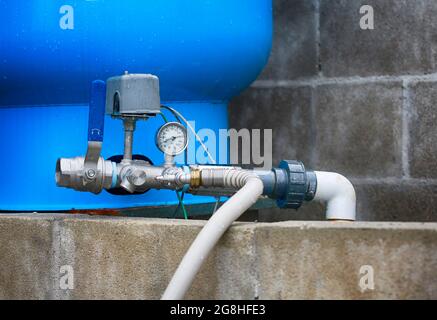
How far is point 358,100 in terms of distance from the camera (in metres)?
1.98

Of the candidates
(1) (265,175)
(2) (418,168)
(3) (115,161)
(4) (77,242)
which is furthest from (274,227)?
(2) (418,168)

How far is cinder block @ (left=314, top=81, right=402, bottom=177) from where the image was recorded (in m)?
1.94

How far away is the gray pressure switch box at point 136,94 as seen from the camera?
55.6 inches

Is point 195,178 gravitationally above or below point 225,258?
above

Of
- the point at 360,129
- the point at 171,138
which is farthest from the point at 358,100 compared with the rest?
the point at 171,138

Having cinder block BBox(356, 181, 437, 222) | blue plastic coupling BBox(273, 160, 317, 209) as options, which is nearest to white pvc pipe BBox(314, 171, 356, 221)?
blue plastic coupling BBox(273, 160, 317, 209)

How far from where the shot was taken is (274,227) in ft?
3.96

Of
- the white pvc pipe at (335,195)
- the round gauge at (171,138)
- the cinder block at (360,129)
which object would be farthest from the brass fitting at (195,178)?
the cinder block at (360,129)

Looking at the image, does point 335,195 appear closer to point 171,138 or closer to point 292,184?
point 292,184

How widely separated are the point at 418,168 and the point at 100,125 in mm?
860

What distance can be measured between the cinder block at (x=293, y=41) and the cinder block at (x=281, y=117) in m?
0.05

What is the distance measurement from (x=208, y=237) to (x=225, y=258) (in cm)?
9

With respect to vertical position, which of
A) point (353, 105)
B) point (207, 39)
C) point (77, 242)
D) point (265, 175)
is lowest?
point (77, 242)

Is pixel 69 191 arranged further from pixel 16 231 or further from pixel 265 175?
pixel 265 175
